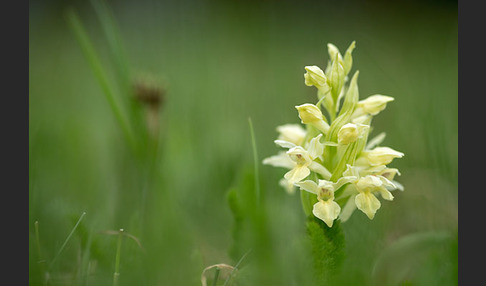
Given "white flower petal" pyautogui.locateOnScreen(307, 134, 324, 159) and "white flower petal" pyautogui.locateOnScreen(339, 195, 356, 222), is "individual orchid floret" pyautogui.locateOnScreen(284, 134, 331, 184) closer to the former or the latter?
"white flower petal" pyautogui.locateOnScreen(307, 134, 324, 159)

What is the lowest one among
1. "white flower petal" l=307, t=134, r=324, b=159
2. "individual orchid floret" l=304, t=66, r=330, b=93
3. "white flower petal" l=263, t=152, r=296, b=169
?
"white flower petal" l=263, t=152, r=296, b=169

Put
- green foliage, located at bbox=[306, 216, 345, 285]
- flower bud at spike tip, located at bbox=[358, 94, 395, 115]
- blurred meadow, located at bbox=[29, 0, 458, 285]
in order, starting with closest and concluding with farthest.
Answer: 1. green foliage, located at bbox=[306, 216, 345, 285]
2. blurred meadow, located at bbox=[29, 0, 458, 285]
3. flower bud at spike tip, located at bbox=[358, 94, 395, 115]

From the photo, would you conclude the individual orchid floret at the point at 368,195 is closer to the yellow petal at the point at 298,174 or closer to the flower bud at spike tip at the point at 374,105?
the yellow petal at the point at 298,174

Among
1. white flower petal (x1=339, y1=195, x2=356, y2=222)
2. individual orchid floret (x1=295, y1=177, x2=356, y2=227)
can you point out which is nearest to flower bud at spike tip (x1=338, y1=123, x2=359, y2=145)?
individual orchid floret (x1=295, y1=177, x2=356, y2=227)

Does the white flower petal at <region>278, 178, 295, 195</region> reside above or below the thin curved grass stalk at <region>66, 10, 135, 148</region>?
below

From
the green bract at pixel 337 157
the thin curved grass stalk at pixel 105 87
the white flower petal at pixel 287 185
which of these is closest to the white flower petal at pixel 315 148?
the green bract at pixel 337 157

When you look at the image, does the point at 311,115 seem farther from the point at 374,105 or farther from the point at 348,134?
the point at 374,105

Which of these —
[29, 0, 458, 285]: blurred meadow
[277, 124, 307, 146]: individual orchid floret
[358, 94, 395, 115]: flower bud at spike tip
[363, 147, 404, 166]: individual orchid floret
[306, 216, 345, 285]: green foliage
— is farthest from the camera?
[277, 124, 307, 146]: individual orchid floret

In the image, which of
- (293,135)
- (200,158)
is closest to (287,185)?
(293,135)
